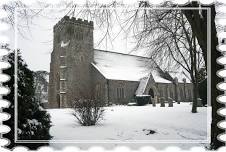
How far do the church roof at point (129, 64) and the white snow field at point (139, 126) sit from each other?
0.65 metres

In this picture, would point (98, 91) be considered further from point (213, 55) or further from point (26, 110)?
point (213, 55)

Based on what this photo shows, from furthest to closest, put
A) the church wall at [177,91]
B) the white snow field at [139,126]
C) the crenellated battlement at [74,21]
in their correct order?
the church wall at [177,91] < the crenellated battlement at [74,21] < the white snow field at [139,126]

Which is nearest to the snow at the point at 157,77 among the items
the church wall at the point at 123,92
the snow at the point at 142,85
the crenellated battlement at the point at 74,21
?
the snow at the point at 142,85

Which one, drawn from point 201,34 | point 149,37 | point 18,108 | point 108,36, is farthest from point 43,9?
point 201,34

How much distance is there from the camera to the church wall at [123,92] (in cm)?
495

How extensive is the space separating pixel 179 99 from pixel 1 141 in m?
2.94

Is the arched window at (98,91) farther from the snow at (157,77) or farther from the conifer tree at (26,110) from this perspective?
the snow at (157,77)

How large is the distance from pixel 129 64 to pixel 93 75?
72 centimetres

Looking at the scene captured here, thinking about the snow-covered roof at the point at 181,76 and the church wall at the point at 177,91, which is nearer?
the church wall at the point at 177,91

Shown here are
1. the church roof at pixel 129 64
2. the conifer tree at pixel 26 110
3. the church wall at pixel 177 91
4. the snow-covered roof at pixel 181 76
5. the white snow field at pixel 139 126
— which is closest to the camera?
the conifer tree at pixel 26 110

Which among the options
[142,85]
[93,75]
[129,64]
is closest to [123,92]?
[142,85]

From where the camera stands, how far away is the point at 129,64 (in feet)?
16.5

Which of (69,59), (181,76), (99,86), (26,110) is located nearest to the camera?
(26,110)

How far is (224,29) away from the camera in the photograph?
4.09 meters
